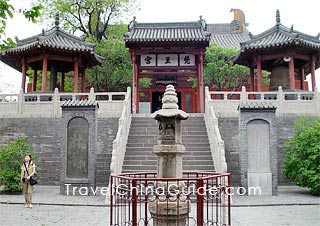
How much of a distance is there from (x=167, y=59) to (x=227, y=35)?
631 inches

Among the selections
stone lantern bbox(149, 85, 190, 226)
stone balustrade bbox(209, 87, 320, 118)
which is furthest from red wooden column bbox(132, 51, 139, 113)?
stone lantern bbox(149, 85, 190, 226)

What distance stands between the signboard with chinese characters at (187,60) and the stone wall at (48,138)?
18.5 feet

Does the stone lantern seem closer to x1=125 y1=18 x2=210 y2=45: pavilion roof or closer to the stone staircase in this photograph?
the stone staircase

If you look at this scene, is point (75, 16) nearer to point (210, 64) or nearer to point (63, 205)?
point (210, 64)

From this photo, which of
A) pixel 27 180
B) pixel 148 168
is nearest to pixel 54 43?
pixel 148 168

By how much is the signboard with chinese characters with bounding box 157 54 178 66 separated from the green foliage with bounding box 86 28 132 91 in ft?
10.0

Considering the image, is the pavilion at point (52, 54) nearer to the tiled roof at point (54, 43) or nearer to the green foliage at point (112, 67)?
the tiled roof at point (54, 43)

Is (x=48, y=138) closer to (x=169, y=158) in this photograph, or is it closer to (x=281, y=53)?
(x=169, y=158)

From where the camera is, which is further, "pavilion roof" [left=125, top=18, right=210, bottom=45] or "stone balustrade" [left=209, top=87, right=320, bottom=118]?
"pavilion roof" [left=125, top=18, right=210, bottom=45]

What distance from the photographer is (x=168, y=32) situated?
2011cm

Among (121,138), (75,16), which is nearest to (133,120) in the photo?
(121,138)

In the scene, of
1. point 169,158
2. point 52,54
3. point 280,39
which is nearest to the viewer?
point 169,158

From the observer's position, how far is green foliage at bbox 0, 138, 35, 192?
12.9 meters

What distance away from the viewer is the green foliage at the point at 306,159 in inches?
482
